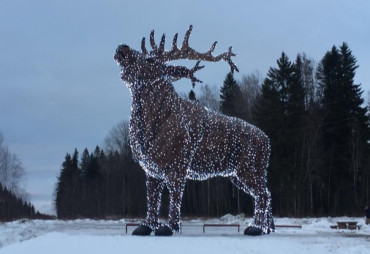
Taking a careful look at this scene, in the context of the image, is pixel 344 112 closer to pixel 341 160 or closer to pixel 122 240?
pixel 341 160

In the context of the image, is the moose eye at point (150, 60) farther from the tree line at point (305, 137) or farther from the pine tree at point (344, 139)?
the pine tree at point (344, 139)

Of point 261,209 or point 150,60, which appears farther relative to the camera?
point 261,209

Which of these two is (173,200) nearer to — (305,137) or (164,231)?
(164,231)

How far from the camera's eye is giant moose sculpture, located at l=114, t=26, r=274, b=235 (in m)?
9.96

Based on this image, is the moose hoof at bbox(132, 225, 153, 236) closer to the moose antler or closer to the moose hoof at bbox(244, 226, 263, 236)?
the moose hoof at bbox(244, 226, 263, 236)

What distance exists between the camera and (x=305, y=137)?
3066 centimetres

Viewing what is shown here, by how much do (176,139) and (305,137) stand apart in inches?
873

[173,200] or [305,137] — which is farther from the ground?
[305,137]

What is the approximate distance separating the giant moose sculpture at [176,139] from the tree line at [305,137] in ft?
57.6

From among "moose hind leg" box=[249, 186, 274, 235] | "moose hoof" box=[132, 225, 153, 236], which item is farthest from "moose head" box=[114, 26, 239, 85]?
"moose hoof" box=[132, 225, 153, 236]

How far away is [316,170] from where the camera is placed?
3084 cm

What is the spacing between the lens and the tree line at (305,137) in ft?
97.0

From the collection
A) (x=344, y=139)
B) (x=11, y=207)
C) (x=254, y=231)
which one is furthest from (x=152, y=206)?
(x=11, y=207)

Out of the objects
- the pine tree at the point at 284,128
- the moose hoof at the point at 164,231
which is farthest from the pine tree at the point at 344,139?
the moose hoof at the point at 164,231
